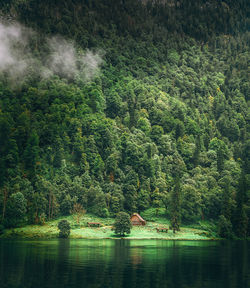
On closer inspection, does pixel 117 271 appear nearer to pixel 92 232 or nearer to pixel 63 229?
pixel 63 229

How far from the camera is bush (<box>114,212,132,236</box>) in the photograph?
577 ft

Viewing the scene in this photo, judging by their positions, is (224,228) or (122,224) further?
(224,228)

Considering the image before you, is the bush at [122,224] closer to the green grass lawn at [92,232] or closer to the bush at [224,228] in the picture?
the green grass lawn at [92,232]

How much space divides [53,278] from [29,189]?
13548 centimetres

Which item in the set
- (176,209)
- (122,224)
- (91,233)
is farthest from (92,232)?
(176,209)

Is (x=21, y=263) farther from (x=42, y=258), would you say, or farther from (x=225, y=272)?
(x=225, y=272)

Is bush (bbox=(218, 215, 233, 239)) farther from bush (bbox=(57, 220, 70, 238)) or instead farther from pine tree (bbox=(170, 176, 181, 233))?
bush (bbox=(57, 220, 70, 238))

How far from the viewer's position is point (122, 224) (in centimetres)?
17612

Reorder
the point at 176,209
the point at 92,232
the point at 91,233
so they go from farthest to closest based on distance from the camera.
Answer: the point at 176,209
the point at 92,232
the point at 91,233

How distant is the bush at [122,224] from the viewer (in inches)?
6924

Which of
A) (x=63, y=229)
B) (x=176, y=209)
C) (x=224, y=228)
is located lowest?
(x=63, y=229)

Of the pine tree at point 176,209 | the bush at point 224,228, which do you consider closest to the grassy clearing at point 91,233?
the pine tree at point 176,209

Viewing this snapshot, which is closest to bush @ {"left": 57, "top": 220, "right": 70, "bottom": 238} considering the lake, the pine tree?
the pine tree

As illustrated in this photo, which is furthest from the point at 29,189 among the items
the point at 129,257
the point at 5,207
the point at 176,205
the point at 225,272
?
the point at 225,272
